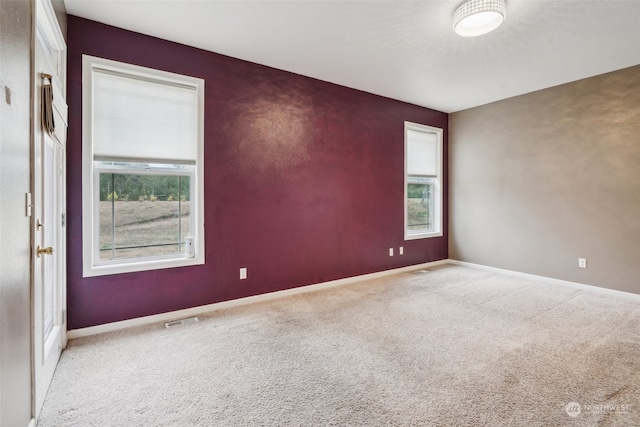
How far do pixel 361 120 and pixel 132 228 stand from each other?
3210mm

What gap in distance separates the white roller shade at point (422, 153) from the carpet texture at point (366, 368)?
2.52 meters

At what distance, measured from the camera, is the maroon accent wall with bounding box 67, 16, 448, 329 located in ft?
9.04

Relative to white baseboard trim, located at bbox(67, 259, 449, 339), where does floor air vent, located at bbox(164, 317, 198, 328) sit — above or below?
below

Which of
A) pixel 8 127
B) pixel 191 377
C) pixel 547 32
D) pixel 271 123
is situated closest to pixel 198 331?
pixel 191 377

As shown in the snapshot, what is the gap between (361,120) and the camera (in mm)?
4496

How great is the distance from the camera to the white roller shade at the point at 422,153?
5176 millimetres

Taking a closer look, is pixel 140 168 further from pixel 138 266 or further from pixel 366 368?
pixel 366 368

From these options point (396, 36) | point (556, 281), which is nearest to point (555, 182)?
point (556, 281)

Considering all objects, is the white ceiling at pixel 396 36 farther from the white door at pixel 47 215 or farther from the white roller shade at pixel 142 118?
the white door at pixel 47 215

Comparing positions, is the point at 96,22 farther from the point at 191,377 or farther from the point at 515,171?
the point at 515,171

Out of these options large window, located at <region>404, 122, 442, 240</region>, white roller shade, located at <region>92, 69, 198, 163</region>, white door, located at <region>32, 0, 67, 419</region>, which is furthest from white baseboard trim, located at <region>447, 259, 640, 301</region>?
white door, located at <region>32, 0, 67, 419</region>

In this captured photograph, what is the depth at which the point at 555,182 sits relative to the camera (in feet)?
13.9

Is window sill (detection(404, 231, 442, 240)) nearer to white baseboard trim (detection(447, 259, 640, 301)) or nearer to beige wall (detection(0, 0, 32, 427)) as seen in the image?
white baseboard trim (detection(447, 259, 640, 301))

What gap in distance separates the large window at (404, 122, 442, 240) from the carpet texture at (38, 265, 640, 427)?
2036 millimetres
